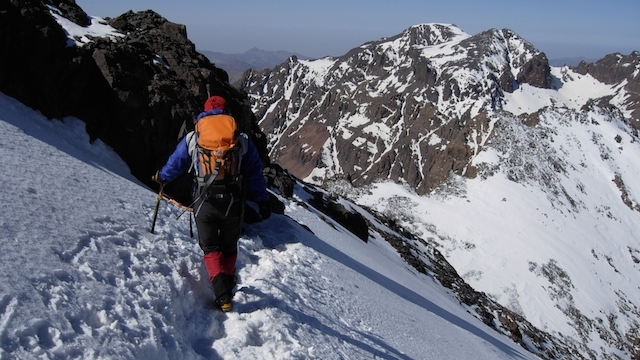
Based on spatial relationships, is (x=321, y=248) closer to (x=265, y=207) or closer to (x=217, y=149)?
(x=265, y=207)

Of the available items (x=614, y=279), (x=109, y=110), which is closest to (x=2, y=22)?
(x=109, y=110)

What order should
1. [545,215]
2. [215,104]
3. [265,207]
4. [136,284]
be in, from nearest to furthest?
[136,284] < [215,104] < [265,207] < [545,215]

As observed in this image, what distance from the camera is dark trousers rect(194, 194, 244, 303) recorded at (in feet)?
22.5

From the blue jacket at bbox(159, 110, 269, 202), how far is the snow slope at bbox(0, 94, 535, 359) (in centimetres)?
140

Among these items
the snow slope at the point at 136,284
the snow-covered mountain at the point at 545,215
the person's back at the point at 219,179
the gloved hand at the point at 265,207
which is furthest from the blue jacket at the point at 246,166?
the snow-covered mountain at the point at 545,215

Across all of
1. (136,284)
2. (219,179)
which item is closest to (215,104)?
(219,179)

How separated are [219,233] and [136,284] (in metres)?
1.48

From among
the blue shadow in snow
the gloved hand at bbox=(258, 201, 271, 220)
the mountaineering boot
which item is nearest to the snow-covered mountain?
the blue shadow in snow

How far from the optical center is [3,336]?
4.41m

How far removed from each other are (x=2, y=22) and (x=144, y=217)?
726 centimetres

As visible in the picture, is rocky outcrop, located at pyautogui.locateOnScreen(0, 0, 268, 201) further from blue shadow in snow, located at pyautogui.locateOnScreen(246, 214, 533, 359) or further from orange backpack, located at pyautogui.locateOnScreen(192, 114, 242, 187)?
orange backpack, located at pyautogui.locateOnScreen(192, 114, 242, 187)

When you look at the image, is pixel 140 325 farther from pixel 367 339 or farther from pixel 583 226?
pixel 583 226

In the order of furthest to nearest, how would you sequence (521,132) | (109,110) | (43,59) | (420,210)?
1. (521,132)
2. (420,210)
3. (109,110)
4. (43,59)

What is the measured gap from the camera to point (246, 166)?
727 centimetres
